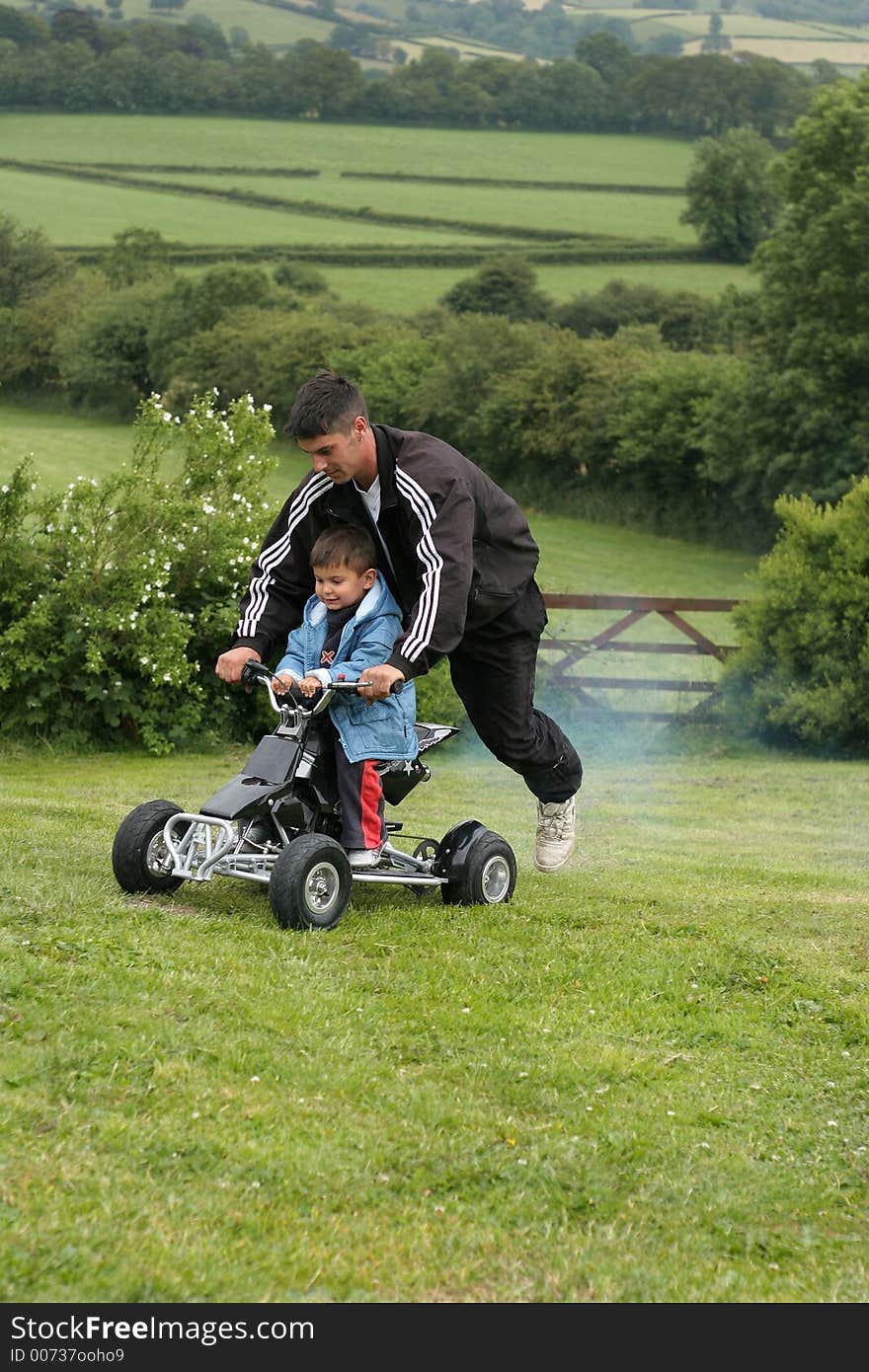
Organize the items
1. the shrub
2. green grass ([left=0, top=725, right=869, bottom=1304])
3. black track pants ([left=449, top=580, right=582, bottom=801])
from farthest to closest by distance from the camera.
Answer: the shrub → black track pants ([left=449, top=580, right=582, bottom=801]) → green grass ([left=0, top=725, right=869, bottom=1304])

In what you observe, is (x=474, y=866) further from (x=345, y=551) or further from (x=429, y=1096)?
(x=429, y=1096)

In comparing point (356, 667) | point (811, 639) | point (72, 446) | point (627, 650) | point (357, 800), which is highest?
point (356, 667)

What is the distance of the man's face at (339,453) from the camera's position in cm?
684

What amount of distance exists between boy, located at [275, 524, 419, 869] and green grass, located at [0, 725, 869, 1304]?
19.2 inches

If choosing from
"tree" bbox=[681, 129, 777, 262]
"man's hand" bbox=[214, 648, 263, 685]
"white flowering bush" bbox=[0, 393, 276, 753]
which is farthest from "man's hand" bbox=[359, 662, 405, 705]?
"tree" bbox=[681, 129, 777, 262]

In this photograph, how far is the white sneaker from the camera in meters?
8.38

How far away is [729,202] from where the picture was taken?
235 feet

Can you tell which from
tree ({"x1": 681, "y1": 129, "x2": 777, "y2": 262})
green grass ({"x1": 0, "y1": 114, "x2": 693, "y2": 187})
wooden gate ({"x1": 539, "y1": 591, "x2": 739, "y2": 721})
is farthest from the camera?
green grass ({"x1": 0, "y1": 114, "x2": 693, "y2": 187})

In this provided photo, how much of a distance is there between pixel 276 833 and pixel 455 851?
915 mm

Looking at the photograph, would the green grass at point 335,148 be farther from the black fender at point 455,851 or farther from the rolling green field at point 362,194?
the black fender at point 455,851

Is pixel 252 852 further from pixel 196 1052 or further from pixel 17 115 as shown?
pixel 17 115

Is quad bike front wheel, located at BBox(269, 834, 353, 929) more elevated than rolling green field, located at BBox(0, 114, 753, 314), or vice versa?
rolling green field, located at BBox(0, 114, 753, 314)

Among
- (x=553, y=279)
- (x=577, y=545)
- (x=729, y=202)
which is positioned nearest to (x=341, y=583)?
(x=577, y=545)

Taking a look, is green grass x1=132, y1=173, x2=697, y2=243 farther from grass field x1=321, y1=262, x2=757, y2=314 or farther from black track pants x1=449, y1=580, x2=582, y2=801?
black track pants x1=449, y1=580, x2=582, y2=801
